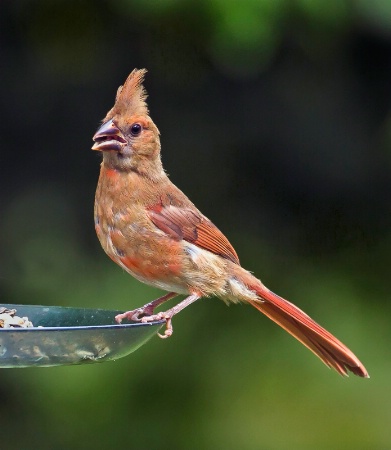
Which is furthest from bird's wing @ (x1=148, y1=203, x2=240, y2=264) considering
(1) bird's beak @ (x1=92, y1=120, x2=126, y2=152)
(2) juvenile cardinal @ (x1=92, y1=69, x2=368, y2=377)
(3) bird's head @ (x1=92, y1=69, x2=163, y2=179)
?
(1) bird's beak @ (x1=92, y1=120, x2=126, y2=152)

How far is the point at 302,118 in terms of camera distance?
5102mm

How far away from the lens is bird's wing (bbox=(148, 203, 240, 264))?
362 cm

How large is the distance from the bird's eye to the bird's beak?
0.04 m

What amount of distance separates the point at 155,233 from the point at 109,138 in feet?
1.17

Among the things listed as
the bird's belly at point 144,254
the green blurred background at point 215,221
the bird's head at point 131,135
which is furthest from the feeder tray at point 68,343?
the green blurred background at point 215,221

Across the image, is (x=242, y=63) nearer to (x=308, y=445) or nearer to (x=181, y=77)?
(x=181, y=77)

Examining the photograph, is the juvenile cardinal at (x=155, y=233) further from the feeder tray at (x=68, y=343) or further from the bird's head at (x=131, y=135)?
the feeder tray at (x=68, y=343)

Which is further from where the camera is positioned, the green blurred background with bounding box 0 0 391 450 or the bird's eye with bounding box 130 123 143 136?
the green blurred background with bounding box 0 0 391 450

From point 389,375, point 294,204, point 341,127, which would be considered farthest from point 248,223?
point 389,375

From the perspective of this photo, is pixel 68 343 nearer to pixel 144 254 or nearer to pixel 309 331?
pixel 144 254

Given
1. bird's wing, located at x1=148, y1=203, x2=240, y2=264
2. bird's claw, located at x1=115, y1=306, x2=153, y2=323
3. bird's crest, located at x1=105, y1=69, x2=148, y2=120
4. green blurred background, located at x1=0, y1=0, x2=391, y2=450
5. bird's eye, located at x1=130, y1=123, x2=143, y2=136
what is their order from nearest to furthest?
1. bird's claw, located at x1=115, y1=306, x2=153, y2=323
2. bird's crest, located at x1=105, y1=69, x2=148, y2=120
3. bird's eye, located at x1=130, y1=123, x2=143, y2=136
4. bird's wing, located at x1=148, y1=203, x2=240, y2=264
5. green blurred background, located at x1=0, y1=0, x2=391, y2=450

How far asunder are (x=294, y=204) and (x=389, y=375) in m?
0.98

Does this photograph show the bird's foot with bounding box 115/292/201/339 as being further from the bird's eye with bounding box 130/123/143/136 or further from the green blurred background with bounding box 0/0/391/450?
the green blurred background with bounding box 0/0/391/450

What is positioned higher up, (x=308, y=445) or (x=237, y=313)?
(x=237, y=313)
